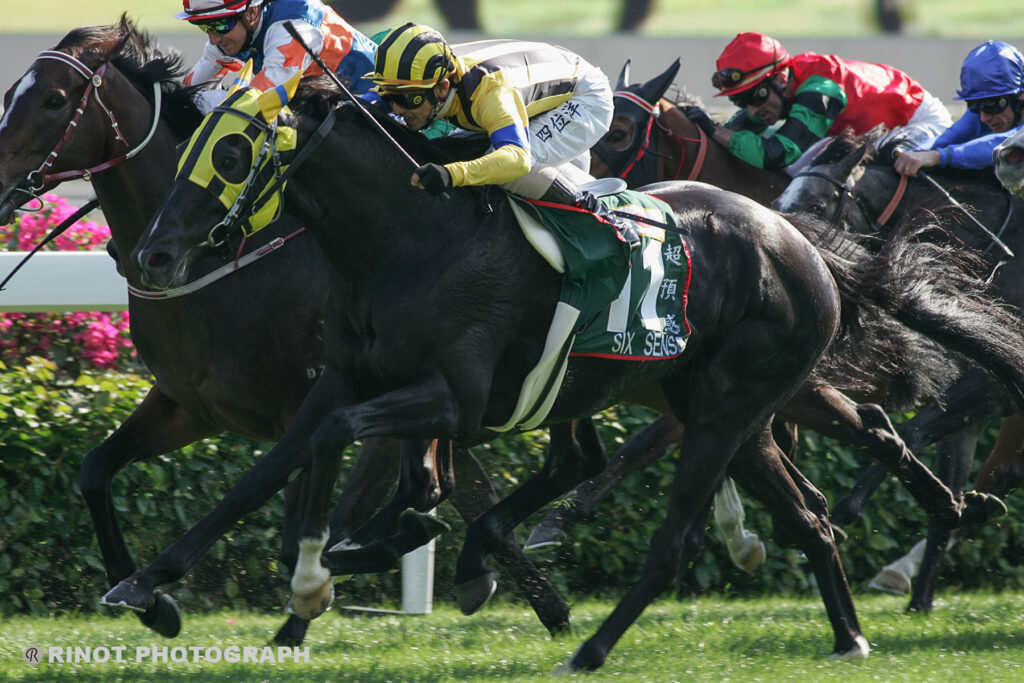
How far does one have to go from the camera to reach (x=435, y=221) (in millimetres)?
3572

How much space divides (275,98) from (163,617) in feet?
A: 5.06

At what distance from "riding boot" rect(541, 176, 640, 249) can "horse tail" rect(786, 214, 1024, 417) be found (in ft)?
3.04

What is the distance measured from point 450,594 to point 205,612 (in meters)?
1.03

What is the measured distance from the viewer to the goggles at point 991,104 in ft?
18.4

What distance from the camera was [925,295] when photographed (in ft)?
15.1

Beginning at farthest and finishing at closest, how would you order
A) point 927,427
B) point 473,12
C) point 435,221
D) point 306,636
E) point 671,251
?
point 473,12 → point 927,427 → point 306,636 → point 671,251 → point 435,221

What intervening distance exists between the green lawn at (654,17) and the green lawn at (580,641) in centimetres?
747

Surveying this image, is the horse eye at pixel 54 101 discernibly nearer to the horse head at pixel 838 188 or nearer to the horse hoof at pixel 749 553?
the horse head at pixel 838 188

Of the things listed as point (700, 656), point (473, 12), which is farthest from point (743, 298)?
point (473, 12)

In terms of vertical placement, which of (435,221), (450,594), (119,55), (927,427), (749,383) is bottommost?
(450,594)

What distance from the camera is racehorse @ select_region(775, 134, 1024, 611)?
5176 millimetres

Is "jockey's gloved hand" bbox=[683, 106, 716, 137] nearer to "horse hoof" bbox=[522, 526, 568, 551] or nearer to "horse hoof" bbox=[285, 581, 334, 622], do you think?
"horse hoof" bbox=[522, 526, 568, 551]

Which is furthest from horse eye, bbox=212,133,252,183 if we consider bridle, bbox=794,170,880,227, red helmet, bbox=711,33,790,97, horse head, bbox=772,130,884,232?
red helmet, bbox=711,33,790,97

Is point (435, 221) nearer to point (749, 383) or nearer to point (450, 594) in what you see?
point (749, 383)
